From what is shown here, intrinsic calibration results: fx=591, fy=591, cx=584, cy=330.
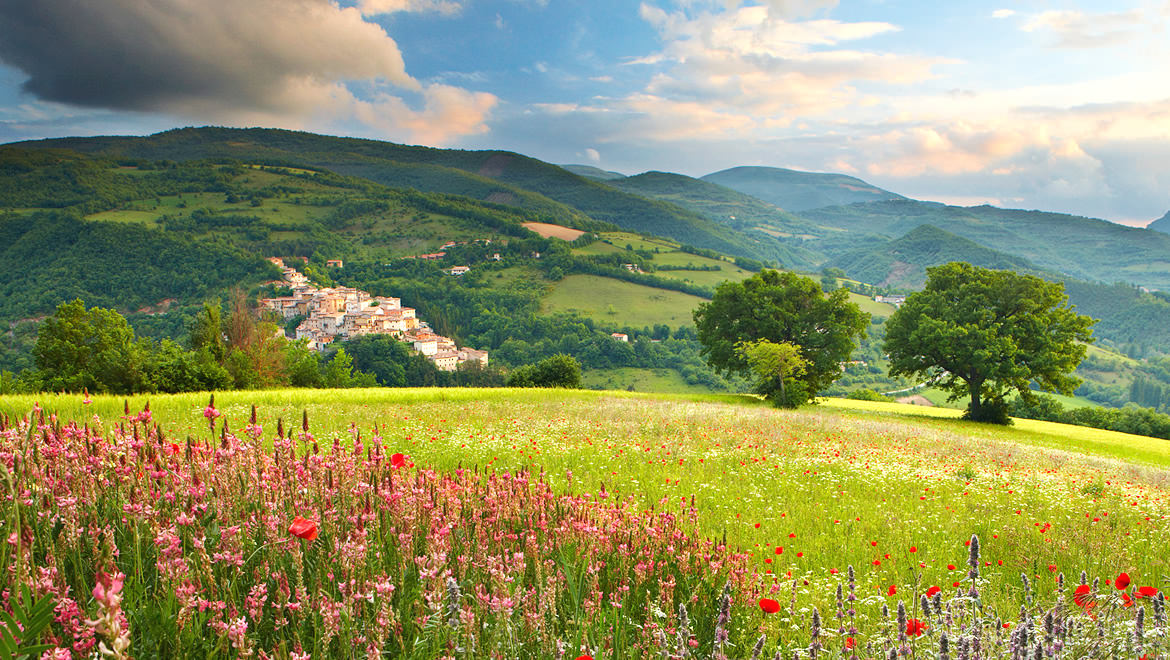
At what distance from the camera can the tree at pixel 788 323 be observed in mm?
42844

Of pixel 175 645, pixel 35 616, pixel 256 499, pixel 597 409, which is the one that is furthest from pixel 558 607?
pixel 597 409

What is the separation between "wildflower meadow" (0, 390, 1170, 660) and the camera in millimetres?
2887

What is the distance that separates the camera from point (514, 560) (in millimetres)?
3641

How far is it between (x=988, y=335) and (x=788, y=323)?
12.6 metres

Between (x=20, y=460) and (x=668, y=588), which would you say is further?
(x=668, y=588)

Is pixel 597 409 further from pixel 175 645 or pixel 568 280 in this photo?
pixel 568 280

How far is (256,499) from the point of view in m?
4.50

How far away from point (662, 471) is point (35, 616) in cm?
987

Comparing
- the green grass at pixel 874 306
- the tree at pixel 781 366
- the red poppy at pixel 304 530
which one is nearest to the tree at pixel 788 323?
the tree at pixel 781 366

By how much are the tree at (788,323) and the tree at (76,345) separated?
37.8 meters

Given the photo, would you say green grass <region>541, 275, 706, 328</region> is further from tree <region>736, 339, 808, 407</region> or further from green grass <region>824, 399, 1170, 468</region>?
green grass <region>824, 399, 1170, 468</region>

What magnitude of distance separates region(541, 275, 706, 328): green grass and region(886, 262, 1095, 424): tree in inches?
4175

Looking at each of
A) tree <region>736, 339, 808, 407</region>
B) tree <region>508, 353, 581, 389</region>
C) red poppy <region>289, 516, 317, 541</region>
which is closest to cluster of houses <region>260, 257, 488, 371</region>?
tree <region>508, 353, 581, 389</region>

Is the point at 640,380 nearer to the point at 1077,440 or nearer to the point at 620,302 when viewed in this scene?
the point at 620,302
